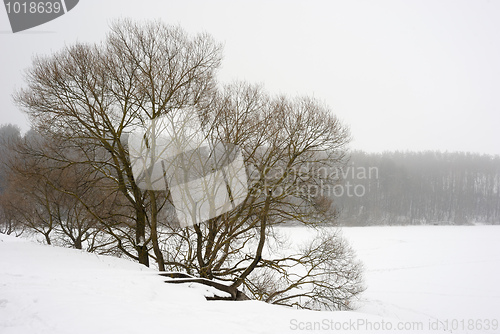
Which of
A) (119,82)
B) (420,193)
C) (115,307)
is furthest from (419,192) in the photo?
(115,307)

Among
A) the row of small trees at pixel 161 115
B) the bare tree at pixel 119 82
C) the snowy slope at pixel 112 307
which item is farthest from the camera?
the row of small trees at pixel 161 115

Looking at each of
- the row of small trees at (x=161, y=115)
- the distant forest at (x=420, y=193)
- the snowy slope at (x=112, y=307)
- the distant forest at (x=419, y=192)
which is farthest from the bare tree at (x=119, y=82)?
the distant forest at (x=420, y=193)

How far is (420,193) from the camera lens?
71562 mm

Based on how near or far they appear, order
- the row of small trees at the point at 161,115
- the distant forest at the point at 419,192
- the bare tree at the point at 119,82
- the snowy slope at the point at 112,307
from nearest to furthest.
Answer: the snowy slope at the point at 112,307
the bare tree at the point at 119,82
the row of small trees at the point at 161,115
the distant forest at the point at 419,192

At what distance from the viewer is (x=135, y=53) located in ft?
30.7

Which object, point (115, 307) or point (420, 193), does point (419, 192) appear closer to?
point (420, 193)

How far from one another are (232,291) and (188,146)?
496 cm

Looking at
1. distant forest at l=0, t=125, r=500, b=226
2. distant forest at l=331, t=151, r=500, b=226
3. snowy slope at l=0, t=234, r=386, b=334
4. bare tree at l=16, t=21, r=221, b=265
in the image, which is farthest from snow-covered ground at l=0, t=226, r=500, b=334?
distant forest at l=331, t=151, r=500, b=226

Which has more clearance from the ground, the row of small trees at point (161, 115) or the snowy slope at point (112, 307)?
the row of small trees at point (161, 115)

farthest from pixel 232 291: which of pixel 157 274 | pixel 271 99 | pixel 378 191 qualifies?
pixel 378 191

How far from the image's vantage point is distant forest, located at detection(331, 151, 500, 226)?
62.9m

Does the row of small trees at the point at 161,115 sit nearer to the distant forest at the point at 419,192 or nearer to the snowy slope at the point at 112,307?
the snowy slope at the point at 112,307

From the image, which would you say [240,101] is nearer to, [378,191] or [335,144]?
[335,144]

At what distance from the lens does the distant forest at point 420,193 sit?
2477 inches
